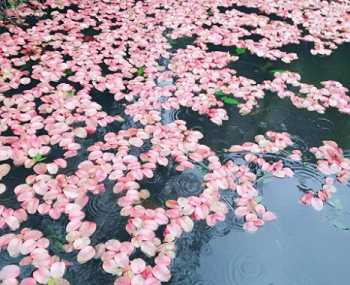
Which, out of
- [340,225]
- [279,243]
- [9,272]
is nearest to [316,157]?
[340,225]

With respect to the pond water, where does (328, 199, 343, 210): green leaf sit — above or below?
above

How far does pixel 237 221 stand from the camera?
2762 millimetres

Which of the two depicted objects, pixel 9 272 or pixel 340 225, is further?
pixel 340 225

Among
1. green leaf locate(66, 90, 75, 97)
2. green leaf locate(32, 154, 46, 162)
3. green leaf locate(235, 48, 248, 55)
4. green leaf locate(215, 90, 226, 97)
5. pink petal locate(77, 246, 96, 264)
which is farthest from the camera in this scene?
green leaf locate(235, 48, 248, 55)

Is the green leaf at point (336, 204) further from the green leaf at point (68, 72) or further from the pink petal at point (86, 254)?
the green leaf at point (68, 72)

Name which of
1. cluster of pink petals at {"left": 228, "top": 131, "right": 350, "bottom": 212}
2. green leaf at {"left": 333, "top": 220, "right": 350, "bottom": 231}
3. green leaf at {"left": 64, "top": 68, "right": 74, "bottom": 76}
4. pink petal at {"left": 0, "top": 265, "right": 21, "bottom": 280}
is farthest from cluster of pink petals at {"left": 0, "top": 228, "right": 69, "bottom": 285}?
green leaf at {"left": 64, "top": 68, "right": 74, "bottom": 76}

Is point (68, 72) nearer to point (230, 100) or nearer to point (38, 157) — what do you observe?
point (38, 157)

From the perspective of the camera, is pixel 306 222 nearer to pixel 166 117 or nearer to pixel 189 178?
pixel 189 178

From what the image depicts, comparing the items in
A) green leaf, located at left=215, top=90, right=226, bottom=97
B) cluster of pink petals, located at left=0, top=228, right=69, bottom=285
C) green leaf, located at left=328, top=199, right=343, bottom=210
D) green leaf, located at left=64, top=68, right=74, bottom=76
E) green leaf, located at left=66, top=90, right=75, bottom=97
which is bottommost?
green leaf, located at left=64, top=68, right=74, bottom=76

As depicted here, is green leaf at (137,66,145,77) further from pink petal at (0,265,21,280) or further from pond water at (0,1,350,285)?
pink petal at (0,265,21,280)

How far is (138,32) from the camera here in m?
5.18

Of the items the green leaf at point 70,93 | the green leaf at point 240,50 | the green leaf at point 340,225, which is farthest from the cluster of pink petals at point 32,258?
the green leaf at point 240,50

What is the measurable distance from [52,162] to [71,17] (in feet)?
9.98

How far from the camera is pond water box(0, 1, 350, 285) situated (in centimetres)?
245
